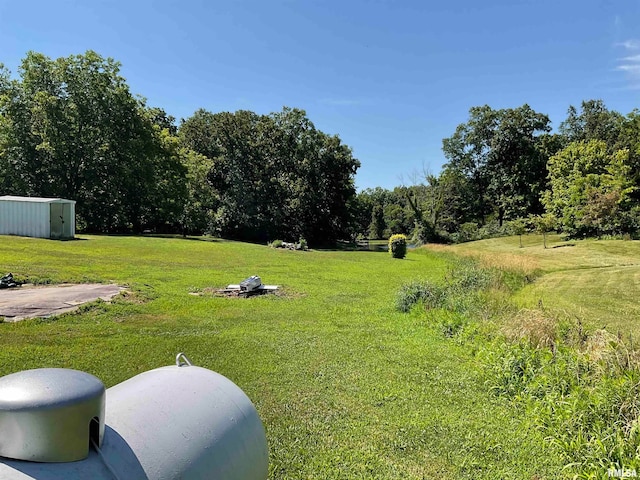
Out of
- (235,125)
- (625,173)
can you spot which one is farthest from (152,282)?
(625,173)

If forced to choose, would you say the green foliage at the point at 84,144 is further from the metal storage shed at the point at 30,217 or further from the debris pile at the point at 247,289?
the debris pile at the point at 247,289

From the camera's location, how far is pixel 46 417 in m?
1.44

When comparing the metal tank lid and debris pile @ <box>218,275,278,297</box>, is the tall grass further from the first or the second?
debris pile @ <box>218,275,278,297</box>

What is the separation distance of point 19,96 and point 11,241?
18.2m

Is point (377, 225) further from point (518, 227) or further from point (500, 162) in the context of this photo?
point (518, 227)

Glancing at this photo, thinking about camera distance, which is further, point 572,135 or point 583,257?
point 572,135

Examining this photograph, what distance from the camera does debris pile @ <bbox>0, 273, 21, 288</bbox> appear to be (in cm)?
1011

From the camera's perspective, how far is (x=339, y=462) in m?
3.89

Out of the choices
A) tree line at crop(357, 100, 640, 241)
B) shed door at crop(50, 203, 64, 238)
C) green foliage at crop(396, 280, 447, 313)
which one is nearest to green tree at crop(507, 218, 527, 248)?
tree line at crop(357, 100, 640, 241)

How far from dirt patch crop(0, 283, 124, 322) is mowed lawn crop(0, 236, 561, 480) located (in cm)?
49

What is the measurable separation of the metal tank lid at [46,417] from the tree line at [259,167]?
33.2 m

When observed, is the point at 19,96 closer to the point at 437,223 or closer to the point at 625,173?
the point at 437,223

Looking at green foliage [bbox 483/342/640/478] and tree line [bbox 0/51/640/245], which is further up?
tree line [bbox 0/51/640/245]

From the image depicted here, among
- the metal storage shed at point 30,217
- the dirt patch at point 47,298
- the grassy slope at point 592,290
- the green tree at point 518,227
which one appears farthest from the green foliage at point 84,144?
the green tree at point 518,227
